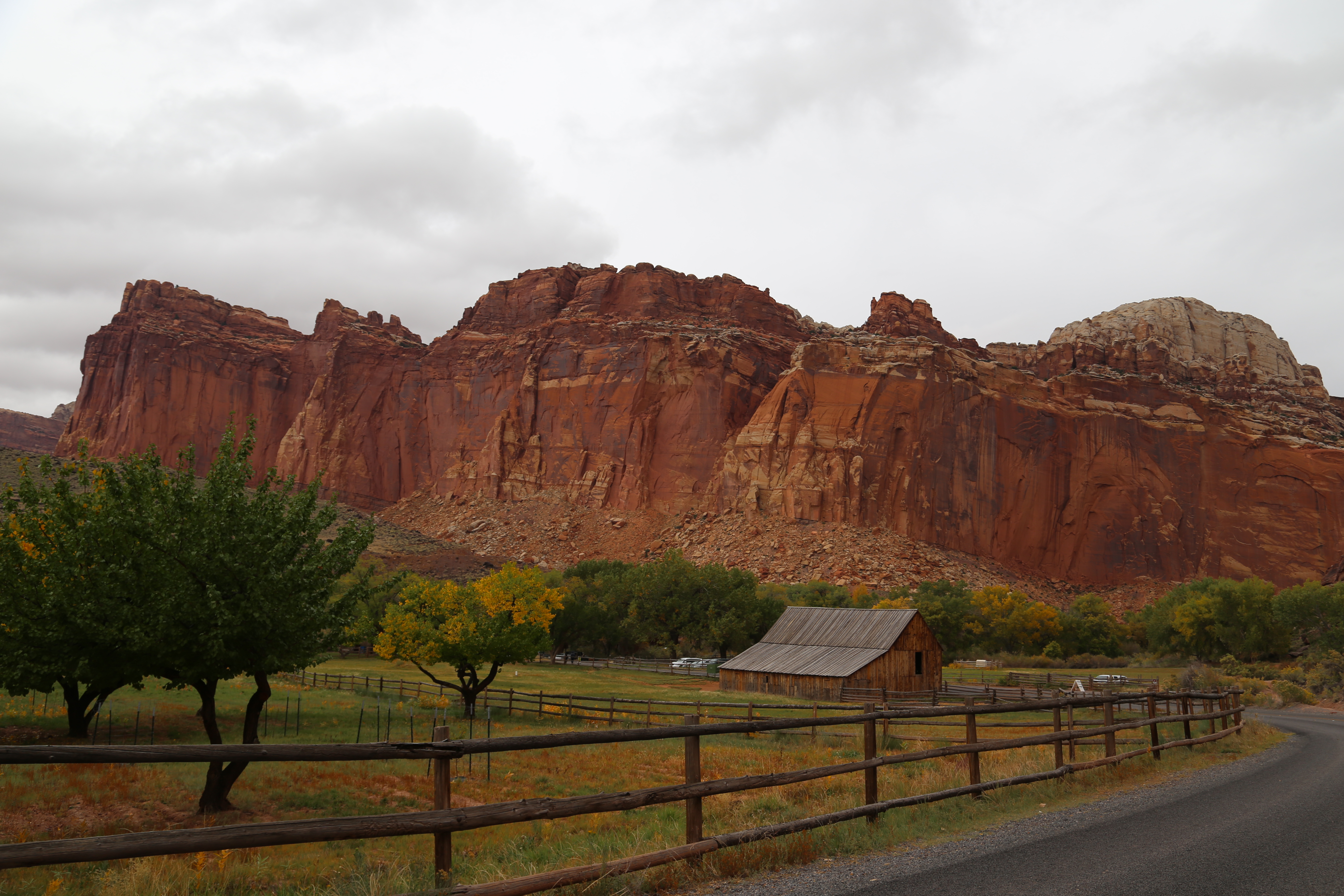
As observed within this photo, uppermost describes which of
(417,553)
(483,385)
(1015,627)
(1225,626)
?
(483,385)

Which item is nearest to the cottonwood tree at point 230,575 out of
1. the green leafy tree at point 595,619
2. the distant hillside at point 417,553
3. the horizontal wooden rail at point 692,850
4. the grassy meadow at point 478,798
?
the grassy meadow at point 478,798

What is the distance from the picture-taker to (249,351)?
425ft

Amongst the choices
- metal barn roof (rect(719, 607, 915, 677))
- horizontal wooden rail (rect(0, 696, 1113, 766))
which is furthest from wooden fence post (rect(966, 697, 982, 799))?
metal barn roof (rect(719, 607, 915, 677))

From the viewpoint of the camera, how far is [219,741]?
14.4 meters

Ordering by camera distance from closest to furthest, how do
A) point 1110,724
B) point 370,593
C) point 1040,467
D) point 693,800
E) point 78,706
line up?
point 693,800 → point 1110,724 → point 370,593 → point 78,706 → point 1040,467

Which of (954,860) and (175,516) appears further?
(175,516)

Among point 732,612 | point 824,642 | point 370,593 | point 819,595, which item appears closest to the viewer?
point 370,593

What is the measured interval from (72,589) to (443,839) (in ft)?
37.2

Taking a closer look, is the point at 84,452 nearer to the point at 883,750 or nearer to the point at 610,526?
the point at 883,750

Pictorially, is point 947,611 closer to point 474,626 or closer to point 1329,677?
point 1329,677

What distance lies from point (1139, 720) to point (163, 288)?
154 meters

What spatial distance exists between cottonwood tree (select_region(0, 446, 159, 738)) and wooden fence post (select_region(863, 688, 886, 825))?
1091 centimetres

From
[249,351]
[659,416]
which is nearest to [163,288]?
[249,351]

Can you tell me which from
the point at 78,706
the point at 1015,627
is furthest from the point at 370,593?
the point at 1015,627
